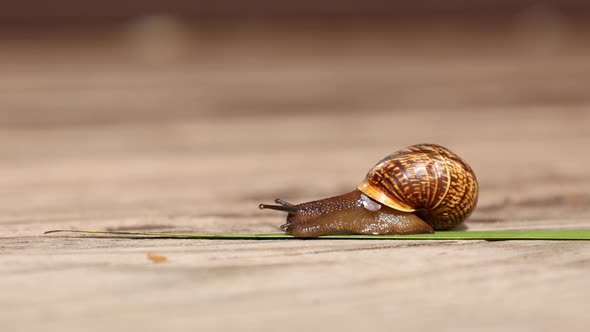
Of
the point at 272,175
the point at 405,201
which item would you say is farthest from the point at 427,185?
the point at 272,175

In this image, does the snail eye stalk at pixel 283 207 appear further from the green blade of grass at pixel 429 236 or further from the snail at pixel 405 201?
the green blade of grass at pixel 429 236

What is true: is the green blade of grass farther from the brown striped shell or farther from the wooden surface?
the brown striped shell

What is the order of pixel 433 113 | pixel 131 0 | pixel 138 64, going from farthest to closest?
pixel 131 0
pixel 138 64
pixel 433 113

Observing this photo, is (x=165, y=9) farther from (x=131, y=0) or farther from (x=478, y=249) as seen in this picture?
(x=478, y=249)

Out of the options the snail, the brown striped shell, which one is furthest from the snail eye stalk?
the brown striped shell

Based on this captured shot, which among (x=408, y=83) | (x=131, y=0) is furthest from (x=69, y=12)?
(x=408, y=83)

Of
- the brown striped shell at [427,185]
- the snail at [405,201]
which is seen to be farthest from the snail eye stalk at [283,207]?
the brown striped shell at [427,185]
